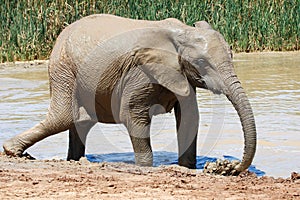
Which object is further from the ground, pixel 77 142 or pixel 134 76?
pixel 134 76

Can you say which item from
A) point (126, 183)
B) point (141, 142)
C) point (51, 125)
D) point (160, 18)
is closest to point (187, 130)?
point (141, 142)

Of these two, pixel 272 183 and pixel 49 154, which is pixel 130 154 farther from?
pixel 272 183

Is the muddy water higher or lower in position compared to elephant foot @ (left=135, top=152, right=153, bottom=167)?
lower

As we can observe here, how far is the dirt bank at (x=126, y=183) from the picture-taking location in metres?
5.39

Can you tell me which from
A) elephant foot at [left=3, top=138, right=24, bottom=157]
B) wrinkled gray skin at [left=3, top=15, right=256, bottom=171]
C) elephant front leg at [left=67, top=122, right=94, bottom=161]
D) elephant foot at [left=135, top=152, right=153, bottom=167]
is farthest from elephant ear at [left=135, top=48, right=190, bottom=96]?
elephant foot at [left=3, top=138, right=24, bottom=157]

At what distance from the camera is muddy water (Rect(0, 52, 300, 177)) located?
8320 mm

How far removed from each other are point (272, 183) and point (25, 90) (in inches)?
307

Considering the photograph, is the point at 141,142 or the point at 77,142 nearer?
the point at 141,142

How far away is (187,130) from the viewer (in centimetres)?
762

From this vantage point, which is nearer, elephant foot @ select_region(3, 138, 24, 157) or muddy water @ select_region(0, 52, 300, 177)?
elephant foot @ select_region(3, 138, 24, 157)

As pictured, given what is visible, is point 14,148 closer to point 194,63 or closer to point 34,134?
point 34,134

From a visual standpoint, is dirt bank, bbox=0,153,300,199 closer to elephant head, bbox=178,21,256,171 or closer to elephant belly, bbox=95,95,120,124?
elephant head, bbox=178,21,256,171

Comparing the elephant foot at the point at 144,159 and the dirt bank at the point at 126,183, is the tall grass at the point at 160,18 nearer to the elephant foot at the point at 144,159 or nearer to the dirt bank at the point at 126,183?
the elephant foot at the point at 144,159

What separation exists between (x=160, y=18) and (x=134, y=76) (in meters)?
11.6
